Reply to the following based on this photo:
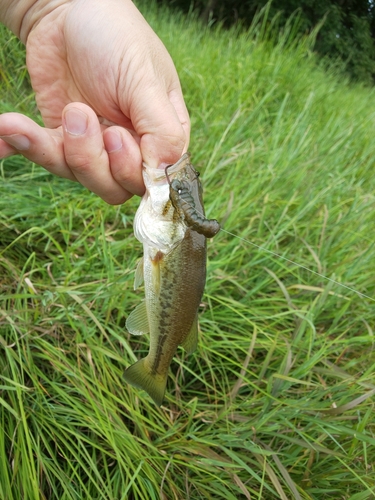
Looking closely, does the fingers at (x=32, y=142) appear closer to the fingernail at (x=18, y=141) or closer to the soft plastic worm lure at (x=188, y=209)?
the fingernail at (x=18, y=141)

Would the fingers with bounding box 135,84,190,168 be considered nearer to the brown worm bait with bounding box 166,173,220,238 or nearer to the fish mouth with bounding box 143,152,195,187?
the fish mouth with bounding box 143,152,195,187

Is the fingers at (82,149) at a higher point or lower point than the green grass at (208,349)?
higher

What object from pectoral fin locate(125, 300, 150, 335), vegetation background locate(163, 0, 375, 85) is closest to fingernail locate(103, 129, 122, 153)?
pectoral fin locate(125, 300, 150, 335)

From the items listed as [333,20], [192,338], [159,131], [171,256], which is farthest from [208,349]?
[333,20]

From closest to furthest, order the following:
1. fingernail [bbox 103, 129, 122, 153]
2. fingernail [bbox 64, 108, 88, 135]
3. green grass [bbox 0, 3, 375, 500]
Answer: fingernail [bbox 64, 108, 88, 135], fingernail [bbox 103, 129, 122, 153], green grass [bbox 0, 3, 375, 500]

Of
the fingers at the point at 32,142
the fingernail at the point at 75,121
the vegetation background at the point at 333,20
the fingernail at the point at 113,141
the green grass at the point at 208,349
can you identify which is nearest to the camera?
the fingers at the point at 32,142

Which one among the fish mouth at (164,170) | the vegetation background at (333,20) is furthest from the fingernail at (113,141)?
the vegetation background at (333,20)

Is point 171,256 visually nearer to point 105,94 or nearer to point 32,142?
point 32,142
